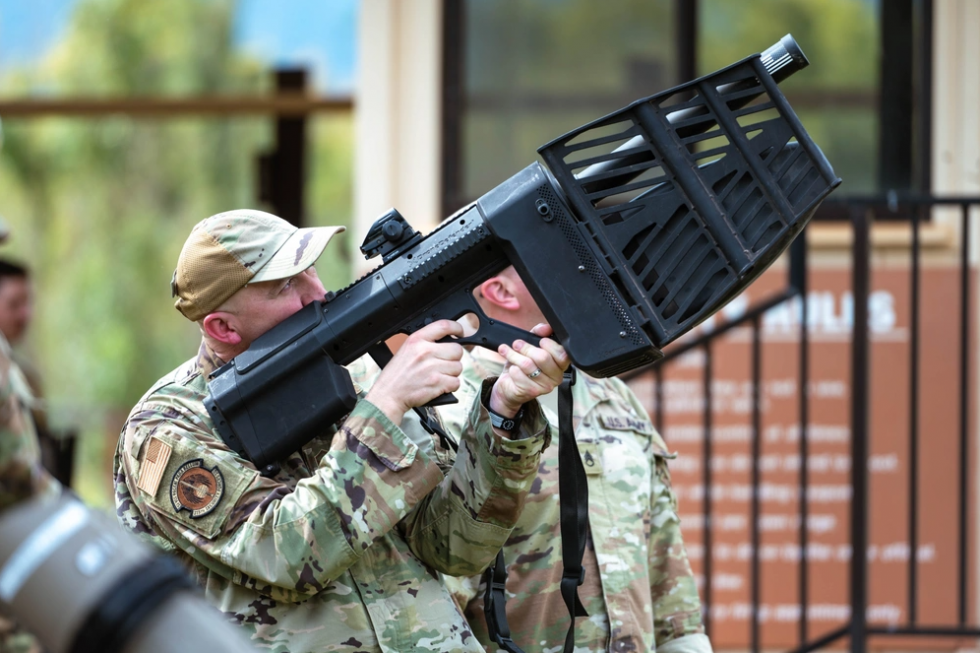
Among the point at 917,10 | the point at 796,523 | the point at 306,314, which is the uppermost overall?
the point at 917,10

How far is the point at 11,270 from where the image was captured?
5254 millimetres

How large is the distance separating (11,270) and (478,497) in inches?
155

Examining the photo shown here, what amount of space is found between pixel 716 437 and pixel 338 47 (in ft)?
10.2

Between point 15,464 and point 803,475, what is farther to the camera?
point 803,475

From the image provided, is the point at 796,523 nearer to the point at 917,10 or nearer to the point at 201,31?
the point at 917,10

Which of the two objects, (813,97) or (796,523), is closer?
(796,523)

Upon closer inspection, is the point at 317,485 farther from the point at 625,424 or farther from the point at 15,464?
the point at 625,424

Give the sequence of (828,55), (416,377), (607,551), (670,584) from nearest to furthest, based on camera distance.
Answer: (416,377)
(607,551)
(670,584)
(828,55)

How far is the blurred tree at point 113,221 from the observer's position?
9.95 meters

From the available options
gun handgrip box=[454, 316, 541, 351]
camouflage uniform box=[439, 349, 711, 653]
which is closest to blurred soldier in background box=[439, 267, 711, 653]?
camouflage uniform box=[439, 349, 711, 653]

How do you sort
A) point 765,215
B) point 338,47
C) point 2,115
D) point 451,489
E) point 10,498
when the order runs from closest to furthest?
1. point 10,498
2. point 765,215
3. point 451,489
4. point 338,47
5. point 2,115

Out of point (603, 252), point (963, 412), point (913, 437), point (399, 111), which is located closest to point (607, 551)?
point (603, 252)

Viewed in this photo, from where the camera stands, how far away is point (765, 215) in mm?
1941

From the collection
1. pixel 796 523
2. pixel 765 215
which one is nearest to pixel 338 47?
pixel 796 523
